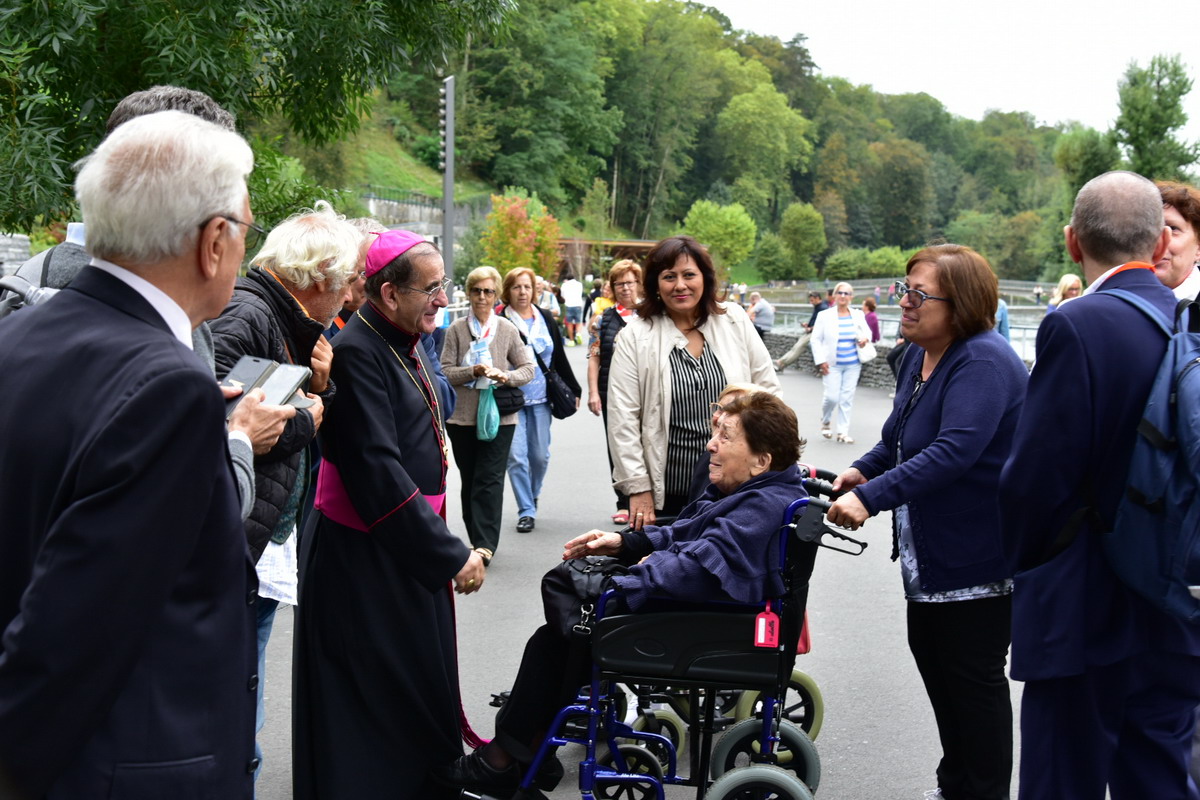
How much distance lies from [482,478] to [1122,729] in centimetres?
535

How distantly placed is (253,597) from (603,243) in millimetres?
73259

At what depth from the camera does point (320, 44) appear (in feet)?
23.7

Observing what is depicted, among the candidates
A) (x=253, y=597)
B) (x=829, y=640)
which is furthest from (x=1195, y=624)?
(x=829, y=640)

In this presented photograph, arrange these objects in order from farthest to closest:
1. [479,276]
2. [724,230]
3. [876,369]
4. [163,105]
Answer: [724,230] < [876,369] < [479,276] < [163,105]

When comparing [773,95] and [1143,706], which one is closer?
[1143,706]

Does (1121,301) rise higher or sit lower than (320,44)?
lower

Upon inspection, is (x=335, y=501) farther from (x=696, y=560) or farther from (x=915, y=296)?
(x=915, y=296)

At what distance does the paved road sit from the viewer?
4727 mm

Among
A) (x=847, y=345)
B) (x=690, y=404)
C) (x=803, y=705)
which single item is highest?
(x=690, y=404)

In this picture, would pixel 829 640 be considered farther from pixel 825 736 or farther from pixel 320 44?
pixel 320 44

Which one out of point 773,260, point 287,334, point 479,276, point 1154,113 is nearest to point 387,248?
point 287,334

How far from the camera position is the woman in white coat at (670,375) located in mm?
5184

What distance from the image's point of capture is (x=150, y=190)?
1.88 metres

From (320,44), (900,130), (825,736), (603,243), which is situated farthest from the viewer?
(900,130)
